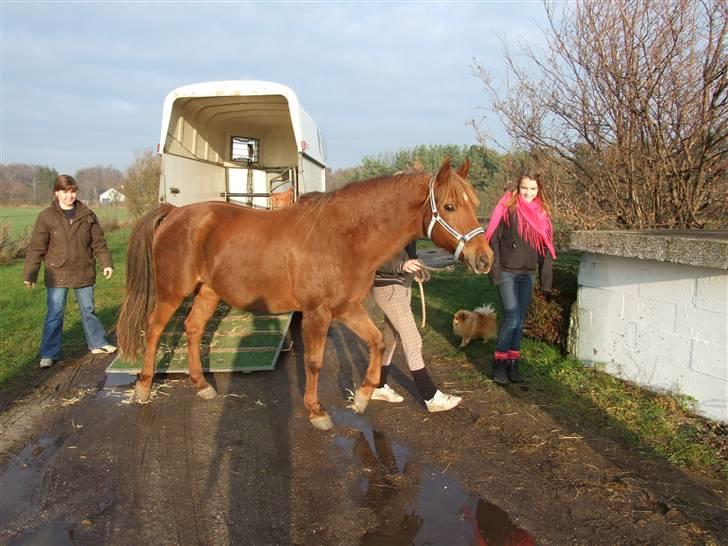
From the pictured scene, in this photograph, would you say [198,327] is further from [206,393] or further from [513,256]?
[513,256]

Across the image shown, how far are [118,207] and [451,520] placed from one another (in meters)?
32.2

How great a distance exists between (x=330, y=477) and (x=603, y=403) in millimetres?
2437

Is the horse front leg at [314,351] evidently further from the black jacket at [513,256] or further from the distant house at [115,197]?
the distant house at [115,197]

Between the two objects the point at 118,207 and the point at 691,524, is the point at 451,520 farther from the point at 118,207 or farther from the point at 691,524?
the point at 118,207

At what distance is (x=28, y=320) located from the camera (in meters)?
7.56

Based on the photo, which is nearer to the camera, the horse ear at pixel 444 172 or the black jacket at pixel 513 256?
the horse ear at pixel 444 172

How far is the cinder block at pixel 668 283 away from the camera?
3.80 meters

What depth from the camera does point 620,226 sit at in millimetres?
5723

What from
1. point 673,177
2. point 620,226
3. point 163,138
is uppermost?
point 163,138

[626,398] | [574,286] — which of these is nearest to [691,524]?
[626,398]

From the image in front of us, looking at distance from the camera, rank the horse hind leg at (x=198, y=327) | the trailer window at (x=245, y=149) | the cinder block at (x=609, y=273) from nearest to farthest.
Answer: the cinder block at (x=609, y=273) < the horse hind leg at (x=198, y=327) < the trailer window at (x=245, y=149)

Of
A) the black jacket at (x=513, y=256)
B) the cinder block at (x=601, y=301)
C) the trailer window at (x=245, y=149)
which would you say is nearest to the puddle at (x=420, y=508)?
the black jacket at (x=513, y=256)

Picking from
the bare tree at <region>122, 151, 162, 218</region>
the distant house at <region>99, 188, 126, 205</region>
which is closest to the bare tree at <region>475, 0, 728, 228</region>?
the bare tree at <region>122, 151, 162, 218</region>

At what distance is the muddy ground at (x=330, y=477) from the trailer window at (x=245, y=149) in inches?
259
